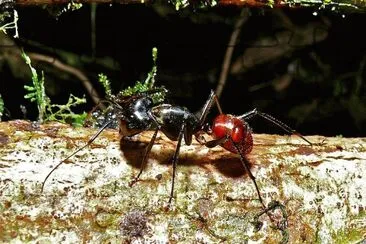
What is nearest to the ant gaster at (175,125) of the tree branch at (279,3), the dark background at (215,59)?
the tree branch at (279,3)

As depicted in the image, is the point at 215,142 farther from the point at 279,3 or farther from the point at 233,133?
the point at 279,3

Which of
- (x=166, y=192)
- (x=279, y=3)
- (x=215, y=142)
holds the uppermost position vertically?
(x=279, y=3)

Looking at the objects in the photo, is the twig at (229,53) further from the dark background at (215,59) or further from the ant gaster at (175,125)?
the ant gaster at (175,125)

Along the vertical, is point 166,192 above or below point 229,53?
below

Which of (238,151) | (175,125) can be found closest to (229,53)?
(175,125)

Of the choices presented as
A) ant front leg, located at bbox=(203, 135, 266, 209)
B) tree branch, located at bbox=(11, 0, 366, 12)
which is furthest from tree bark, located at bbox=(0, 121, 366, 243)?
tree branch, located at bbox=(11, 0, 366, 12)
